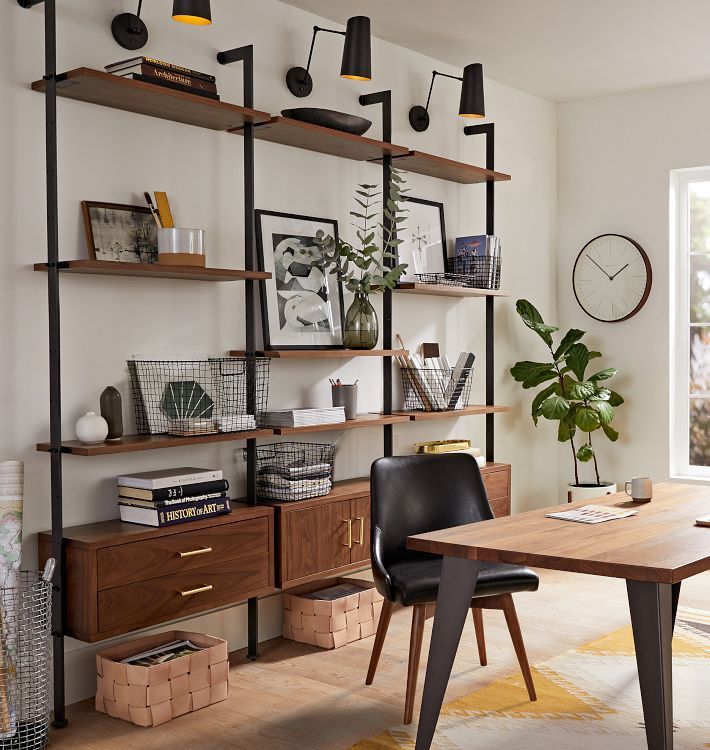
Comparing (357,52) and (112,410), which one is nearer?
(112,410)

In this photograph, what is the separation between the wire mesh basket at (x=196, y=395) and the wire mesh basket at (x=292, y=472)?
0.21 m

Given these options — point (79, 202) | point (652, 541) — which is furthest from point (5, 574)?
point (652, 541)

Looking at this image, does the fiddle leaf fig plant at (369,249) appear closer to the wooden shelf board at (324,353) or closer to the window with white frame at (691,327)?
the wooden shelf board at (324,353)

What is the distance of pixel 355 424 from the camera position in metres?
4.03

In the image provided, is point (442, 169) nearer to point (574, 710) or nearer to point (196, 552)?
point (196, 552)

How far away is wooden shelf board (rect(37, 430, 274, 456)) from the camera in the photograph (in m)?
3.09

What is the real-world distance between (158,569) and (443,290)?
1.97 m

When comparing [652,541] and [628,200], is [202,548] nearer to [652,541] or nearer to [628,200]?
[652,541]

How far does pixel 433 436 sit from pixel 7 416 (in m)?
2.40

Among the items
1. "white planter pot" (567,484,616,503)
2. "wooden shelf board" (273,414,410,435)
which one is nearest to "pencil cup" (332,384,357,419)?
"wooden shelf board" (273,414,410,435)

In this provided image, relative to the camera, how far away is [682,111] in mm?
5449

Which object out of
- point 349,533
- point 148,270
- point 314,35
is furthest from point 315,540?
point 314,35

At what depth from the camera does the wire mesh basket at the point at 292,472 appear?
12.4 ft

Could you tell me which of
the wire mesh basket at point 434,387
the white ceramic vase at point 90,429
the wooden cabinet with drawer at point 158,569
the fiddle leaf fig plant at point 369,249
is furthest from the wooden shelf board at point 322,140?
the wooden cabinet with drawer at point 158,569
